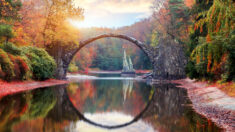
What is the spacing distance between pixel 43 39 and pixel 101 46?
176ft

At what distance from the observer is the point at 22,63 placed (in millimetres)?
16312

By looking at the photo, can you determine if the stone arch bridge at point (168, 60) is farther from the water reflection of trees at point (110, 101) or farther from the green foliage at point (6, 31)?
the water reflection of trees at point (110, 101)

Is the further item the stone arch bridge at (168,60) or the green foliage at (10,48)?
the stone arch bridge at (168,60)

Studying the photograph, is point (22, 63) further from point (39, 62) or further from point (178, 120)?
point (178, 120)

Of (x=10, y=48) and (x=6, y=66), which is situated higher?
(x=10, y=48)

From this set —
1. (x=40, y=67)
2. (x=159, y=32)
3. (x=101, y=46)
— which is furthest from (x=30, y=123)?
(x=101, y=46)

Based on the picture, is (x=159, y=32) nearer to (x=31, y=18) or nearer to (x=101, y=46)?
(x=31, y=18)

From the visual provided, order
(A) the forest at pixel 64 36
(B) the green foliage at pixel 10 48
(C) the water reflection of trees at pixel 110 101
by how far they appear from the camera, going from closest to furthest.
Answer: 1. (A) the forest at pixel 64 36
2. (C) the water reflection of trees at pixel 110 101
3. (B) the green foliage at pixel 10 48

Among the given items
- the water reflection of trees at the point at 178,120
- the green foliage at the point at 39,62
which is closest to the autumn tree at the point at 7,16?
the green foliage at the point at 39,62

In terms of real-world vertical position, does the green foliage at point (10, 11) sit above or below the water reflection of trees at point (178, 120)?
above

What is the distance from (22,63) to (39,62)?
3.46 metres

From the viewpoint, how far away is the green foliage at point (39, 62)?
19.2 m

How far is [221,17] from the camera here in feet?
17.9

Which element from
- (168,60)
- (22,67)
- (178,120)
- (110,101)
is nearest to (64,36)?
(22,67)
